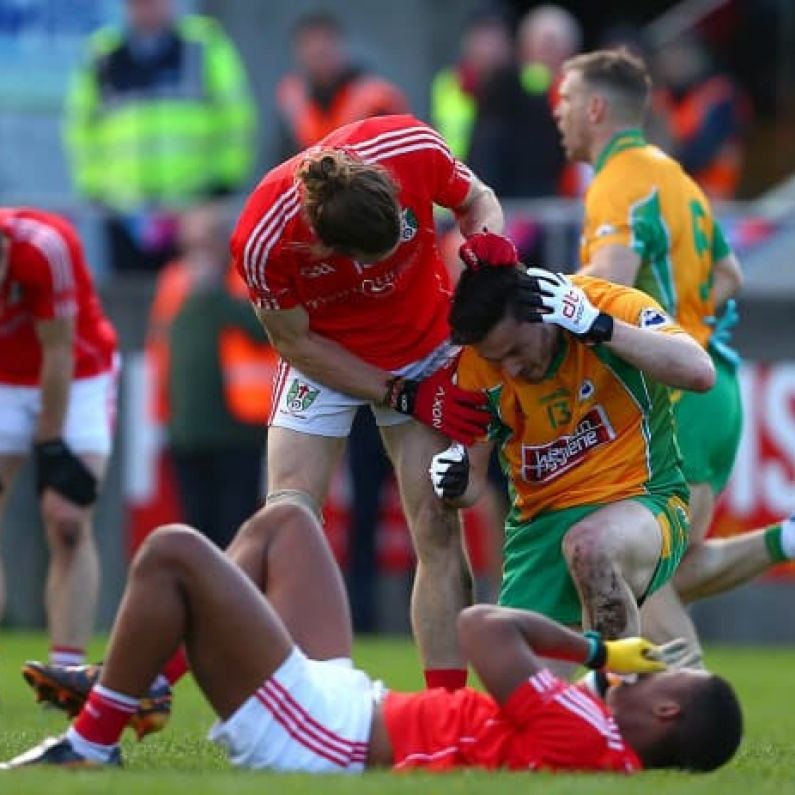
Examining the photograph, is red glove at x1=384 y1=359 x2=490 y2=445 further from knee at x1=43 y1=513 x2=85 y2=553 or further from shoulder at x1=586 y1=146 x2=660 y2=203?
knee at x1=43 y1=513 x2=85 y2=553

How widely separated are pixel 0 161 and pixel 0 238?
6.91 meters

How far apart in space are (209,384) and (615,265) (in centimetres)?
579

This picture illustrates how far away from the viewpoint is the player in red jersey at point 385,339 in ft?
28.4

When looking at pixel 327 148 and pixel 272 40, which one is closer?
pixel 327 148

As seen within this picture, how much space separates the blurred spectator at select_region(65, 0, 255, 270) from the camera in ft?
52.5

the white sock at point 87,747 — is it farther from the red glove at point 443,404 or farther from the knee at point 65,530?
the knee at point 65,530

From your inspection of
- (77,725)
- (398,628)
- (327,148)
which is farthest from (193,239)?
(77,725)

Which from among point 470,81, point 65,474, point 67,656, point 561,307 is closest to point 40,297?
point 65,474

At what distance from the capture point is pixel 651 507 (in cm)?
826

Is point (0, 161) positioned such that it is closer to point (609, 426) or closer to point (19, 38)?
point (19, 38)

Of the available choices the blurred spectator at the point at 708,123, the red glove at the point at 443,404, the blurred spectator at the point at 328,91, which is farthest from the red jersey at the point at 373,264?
the blurred spectator at the point at 708,123

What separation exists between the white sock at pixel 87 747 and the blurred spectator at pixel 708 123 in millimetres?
9687

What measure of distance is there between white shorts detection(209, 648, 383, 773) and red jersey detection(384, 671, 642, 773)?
104 millimetres

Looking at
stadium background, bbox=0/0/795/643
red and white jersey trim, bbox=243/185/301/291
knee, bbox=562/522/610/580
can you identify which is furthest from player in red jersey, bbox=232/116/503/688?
stadium background, bbox=0/0/795/643
